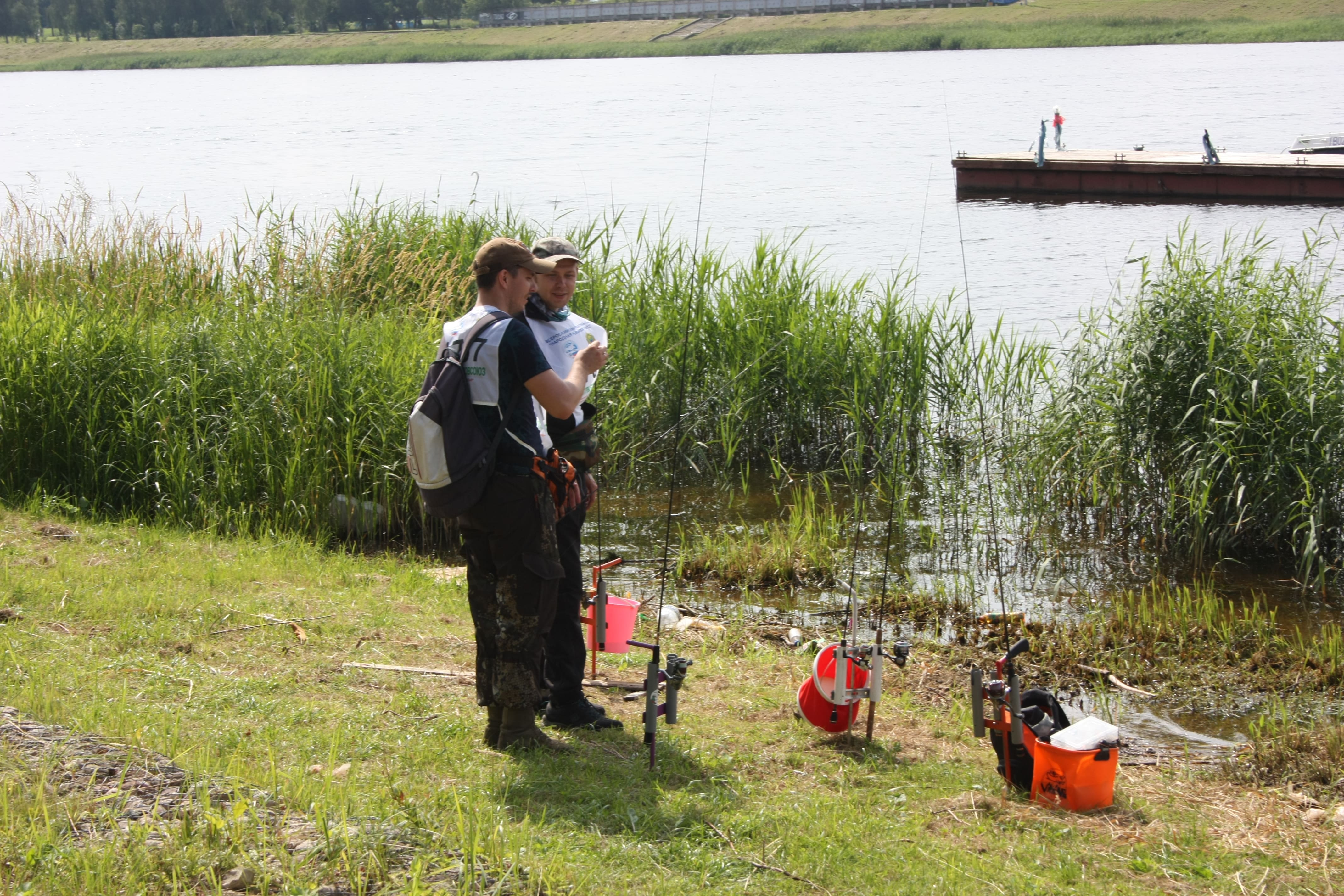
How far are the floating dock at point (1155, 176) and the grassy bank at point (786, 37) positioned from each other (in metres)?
Result: 41.5

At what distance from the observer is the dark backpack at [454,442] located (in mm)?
4074

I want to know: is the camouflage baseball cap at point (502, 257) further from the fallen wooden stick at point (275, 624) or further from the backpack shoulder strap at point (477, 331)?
the fallen wooden stick at point (275, 624)

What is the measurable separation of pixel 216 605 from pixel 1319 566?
267 inches

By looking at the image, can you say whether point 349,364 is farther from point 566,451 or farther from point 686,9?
point 686,9

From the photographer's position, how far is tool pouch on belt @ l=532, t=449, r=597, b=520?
14.0 feet

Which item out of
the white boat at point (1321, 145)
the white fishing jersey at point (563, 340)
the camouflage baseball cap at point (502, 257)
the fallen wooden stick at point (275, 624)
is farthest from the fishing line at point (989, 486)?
the white boat at point (1321, 145)

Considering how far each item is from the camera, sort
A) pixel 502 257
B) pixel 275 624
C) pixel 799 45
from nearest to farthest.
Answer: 1. pixel 502 257
2. pixel 275 624
3. pixel 799 45

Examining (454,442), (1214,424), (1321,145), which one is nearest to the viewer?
(454,442)

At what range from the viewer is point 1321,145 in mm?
29922

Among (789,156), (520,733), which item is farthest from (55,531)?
(789,156)

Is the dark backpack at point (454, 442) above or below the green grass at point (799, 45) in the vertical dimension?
below

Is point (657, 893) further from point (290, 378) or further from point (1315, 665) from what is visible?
point (290, 378)

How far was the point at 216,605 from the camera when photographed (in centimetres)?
604

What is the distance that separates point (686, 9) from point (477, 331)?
93283 millimetres
